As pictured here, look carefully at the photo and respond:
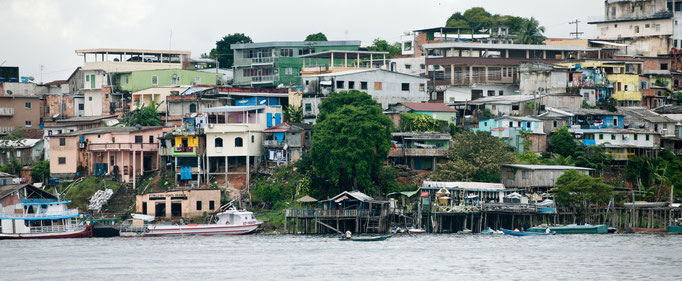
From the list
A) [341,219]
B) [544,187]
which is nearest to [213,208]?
[341,219]

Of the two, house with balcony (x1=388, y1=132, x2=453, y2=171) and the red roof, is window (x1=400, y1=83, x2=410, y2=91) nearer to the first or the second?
the red roof

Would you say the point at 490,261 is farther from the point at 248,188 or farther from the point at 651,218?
the point at 248,188

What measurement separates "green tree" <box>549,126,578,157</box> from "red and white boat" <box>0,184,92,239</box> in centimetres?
3449

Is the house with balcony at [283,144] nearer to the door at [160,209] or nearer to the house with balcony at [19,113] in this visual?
the door at [160,209]

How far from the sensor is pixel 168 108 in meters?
88.0

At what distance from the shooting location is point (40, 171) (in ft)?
262

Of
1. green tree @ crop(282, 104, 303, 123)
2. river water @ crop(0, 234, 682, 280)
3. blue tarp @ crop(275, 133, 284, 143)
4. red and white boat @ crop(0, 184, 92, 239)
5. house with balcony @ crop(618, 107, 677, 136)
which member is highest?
green tree @ crop(282, 104, 303, 123)

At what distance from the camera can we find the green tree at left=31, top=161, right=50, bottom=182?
79875mm

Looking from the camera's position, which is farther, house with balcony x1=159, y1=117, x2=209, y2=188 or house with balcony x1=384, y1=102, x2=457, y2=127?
house with balcony x1=384, y1=102, x2=457, y2=127

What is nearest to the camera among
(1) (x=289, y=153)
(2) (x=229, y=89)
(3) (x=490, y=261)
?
(3) (x=490, y=261)

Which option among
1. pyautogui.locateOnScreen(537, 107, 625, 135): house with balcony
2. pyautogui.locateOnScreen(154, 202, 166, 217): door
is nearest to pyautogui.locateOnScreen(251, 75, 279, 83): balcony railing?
pyautogui.locateOnScreen(154, 202, 166, 217): door

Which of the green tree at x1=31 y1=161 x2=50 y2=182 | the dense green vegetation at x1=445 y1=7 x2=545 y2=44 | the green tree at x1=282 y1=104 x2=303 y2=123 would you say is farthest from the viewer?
the dense green vegetation at x1=445 y1=7 x2=545 y2=44

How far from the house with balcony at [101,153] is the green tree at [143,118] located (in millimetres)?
4587

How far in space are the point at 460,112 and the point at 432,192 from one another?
20975mm
